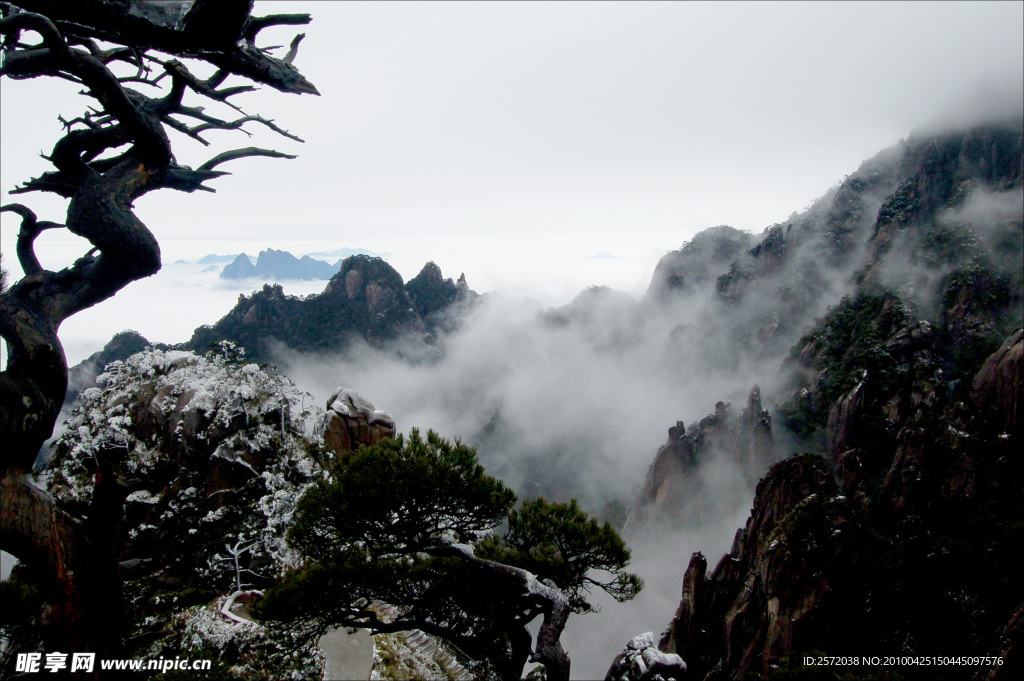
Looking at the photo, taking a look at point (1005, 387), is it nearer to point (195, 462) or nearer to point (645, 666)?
point (645, 666)

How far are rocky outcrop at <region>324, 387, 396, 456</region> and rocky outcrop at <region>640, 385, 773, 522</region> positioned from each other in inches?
2746

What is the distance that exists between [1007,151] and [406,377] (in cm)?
14142

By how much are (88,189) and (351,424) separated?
2182 cm

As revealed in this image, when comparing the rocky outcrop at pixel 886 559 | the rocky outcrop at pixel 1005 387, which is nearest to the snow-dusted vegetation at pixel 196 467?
the rocky outcrop at pixel 886 559

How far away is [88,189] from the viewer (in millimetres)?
3678

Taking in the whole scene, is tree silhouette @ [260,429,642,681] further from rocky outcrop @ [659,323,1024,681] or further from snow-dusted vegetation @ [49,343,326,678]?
rocky outcrop @ [659,323,1024,681]

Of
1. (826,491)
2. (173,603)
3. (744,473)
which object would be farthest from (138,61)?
(744,473)

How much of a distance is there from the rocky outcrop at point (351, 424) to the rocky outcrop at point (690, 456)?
6974 centimetres

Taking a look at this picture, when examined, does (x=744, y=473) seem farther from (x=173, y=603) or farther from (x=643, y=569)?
(x=173, y=603)

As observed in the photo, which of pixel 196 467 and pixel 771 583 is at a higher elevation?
pixel 196 467

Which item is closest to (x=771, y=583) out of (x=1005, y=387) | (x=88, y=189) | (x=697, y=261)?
(x=1005, y=387)

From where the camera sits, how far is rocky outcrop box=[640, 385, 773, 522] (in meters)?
80.6

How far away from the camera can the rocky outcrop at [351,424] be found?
23828mm

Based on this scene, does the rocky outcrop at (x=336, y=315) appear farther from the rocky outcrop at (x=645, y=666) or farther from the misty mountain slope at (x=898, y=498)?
the rocky outcrop at (x=645, y=666)
